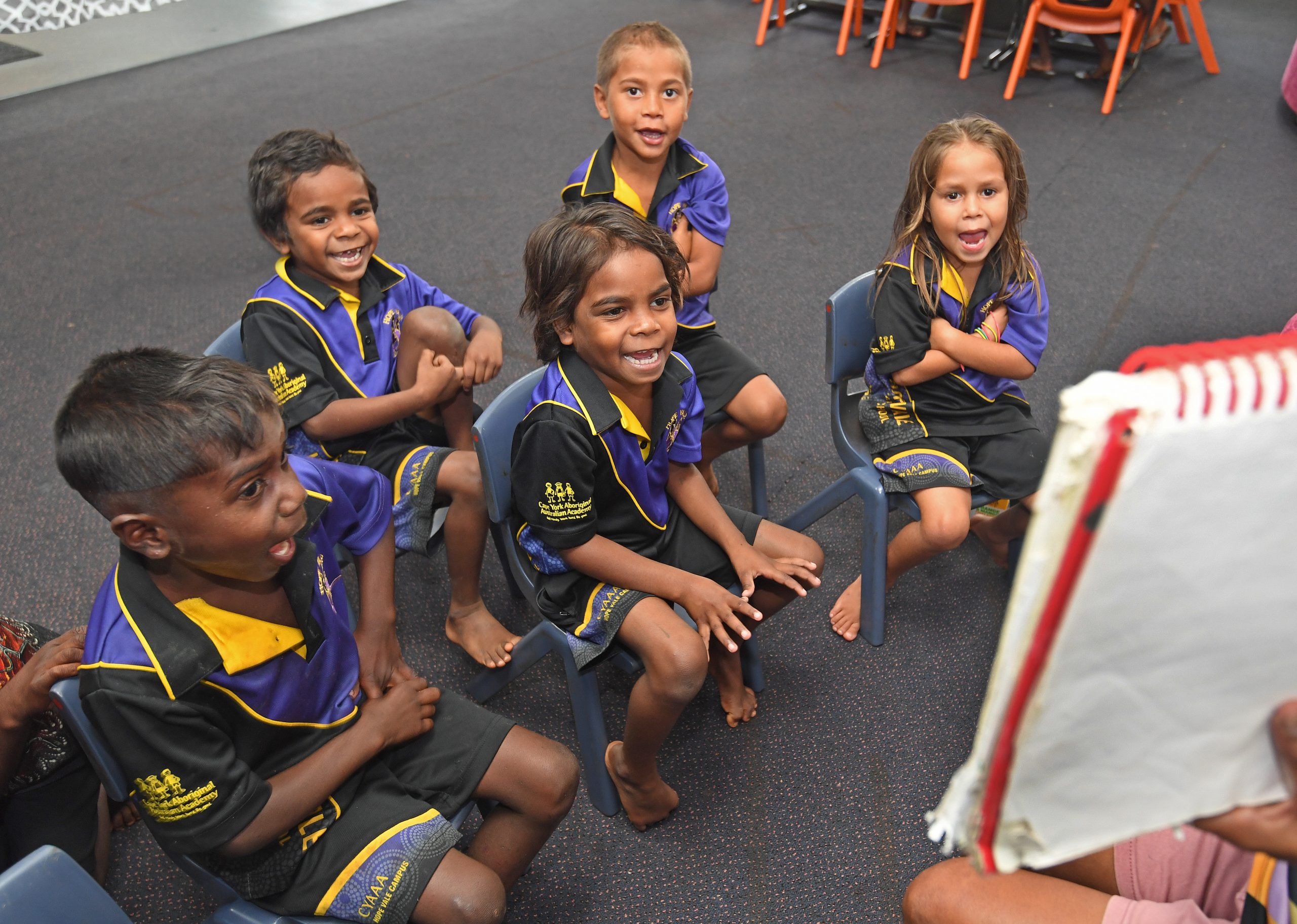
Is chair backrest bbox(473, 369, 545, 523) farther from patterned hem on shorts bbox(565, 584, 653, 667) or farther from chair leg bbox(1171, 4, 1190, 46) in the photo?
chair leg bbox(1171, 4, 1190, 46)

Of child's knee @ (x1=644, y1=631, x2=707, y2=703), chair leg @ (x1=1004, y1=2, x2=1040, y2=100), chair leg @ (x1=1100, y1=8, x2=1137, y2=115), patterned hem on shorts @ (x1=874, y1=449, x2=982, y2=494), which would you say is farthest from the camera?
chair leg @ (x1=1004, y1=2, x2=1040, y2=100)

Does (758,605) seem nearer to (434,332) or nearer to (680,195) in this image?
(434,332)

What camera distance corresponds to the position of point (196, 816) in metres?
0.99

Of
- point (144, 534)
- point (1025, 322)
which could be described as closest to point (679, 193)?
point (1025, 322)

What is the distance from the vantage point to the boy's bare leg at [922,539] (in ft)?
5.38

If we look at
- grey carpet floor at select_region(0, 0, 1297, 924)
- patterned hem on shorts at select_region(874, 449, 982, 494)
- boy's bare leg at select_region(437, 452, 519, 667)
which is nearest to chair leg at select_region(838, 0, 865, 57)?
grey carpet floor at select_region(0, 0, 1297, 924)

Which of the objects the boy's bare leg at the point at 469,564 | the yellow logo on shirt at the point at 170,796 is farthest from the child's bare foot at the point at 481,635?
the yellow logo on shirt at the point at 170,796

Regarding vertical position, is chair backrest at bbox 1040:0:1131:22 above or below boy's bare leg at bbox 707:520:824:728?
above

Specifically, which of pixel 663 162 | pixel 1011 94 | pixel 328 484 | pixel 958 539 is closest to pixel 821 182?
pixel 1011 94

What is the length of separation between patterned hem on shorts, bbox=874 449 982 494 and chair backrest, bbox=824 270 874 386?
8.4 inches

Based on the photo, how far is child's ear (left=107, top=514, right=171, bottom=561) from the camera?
98 centimetres

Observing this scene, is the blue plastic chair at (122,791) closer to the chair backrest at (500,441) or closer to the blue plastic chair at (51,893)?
the blue plastic chair at (51,893)

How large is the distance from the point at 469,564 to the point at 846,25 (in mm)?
4153

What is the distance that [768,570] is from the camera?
4.77 ft
